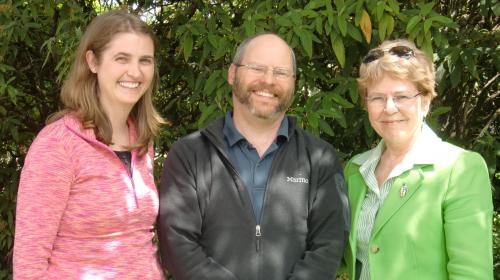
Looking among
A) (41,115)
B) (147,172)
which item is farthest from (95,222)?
(41,115)

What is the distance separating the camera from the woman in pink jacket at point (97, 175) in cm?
233

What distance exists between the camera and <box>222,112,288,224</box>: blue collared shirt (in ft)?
8.63

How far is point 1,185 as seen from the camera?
193 inches

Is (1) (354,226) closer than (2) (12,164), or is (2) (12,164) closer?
(1) (354,226)

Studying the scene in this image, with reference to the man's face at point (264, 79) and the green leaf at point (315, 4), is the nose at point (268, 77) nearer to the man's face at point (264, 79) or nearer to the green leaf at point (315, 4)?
the man's face at point (264, 79)

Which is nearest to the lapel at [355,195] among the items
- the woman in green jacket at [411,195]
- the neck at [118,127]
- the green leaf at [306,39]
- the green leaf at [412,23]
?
the woman in green jacket at [411,195]

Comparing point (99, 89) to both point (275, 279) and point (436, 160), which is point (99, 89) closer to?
point (275, 279)

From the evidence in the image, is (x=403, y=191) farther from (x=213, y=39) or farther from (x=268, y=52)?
(x=213, y=39)

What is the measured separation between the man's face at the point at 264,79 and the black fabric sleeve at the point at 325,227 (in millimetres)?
297

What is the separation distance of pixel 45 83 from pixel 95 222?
2.80 metres

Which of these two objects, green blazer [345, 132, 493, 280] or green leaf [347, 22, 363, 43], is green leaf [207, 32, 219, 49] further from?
green blazer [345, 132, 493, 280]

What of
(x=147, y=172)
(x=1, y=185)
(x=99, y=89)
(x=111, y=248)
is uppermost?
(x=99, y=89)

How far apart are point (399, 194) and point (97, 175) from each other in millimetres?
1191

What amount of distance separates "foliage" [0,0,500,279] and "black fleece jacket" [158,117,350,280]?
23.4 inches
